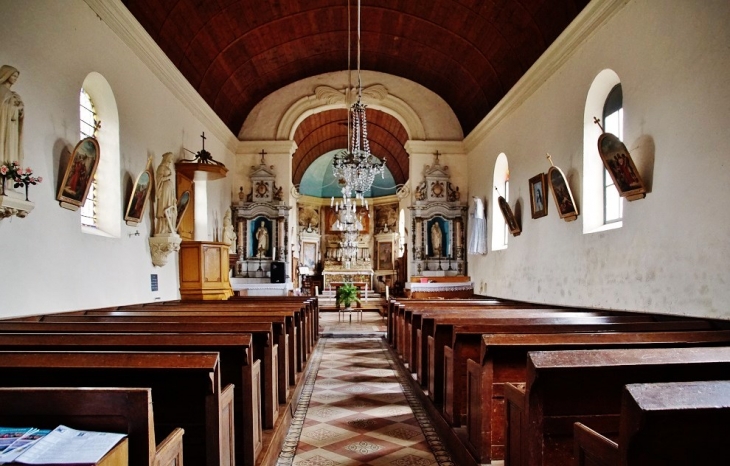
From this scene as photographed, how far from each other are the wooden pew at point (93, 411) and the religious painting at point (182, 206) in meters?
6.87

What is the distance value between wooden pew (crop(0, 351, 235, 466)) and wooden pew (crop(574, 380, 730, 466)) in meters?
1.49

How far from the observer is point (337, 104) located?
1338 cm

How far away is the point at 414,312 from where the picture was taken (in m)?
5.61

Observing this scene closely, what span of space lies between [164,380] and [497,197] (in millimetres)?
9349

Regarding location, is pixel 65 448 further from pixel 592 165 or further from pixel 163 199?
pixel 163 199

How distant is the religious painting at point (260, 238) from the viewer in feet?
42.8

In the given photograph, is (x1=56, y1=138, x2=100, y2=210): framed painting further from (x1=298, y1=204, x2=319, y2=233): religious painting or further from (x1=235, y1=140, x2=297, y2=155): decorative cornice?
(x1=298, y1=204, x2=319, y2=233): religious painting

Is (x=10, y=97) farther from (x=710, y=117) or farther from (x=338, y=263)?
(x=338, y=263)

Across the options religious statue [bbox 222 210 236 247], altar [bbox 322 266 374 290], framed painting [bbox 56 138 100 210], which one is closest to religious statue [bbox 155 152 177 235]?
framed painting [bbox 56 138 100 210]

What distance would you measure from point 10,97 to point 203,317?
2.39 meters

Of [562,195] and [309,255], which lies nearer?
[562,195]

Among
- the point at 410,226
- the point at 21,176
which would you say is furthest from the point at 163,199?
the point at 410,226

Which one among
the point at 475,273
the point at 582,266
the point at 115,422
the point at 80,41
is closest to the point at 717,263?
the point at 582,266

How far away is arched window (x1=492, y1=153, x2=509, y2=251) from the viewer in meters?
10.5
